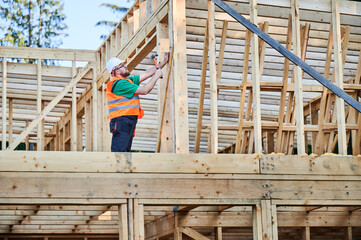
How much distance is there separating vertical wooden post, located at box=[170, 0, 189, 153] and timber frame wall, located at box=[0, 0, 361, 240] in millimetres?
16

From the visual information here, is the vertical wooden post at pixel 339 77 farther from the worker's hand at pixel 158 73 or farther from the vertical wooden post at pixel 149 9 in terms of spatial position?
the vertical wooden post at pixel 149 9

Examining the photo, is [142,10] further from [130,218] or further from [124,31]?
[130,218]

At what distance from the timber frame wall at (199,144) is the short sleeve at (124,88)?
1.55 feet

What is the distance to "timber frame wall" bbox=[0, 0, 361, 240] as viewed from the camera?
878cm

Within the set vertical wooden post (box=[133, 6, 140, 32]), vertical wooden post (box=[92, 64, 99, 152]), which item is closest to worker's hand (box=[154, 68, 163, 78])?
vertical wooden post (box=[133, 6, 140, 32])

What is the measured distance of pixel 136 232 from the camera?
343 inches

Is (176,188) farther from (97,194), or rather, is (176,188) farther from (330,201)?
(330,201)

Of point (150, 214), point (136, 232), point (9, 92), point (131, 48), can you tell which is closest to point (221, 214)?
point (150, 214)

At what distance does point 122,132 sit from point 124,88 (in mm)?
605

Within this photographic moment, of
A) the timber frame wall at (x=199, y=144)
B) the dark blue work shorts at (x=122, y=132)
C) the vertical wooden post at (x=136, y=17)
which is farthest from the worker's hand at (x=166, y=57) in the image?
the vertical wooden post at (x=136, y=17)

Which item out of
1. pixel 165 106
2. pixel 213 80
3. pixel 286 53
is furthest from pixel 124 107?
pixel 286 53

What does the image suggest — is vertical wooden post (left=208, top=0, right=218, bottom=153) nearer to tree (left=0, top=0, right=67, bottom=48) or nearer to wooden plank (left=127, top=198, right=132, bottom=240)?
wooden plank (left=127, top=198, right=132, bottom=240)

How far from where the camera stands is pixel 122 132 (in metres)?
9.75

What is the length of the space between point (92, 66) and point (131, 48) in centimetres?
279
